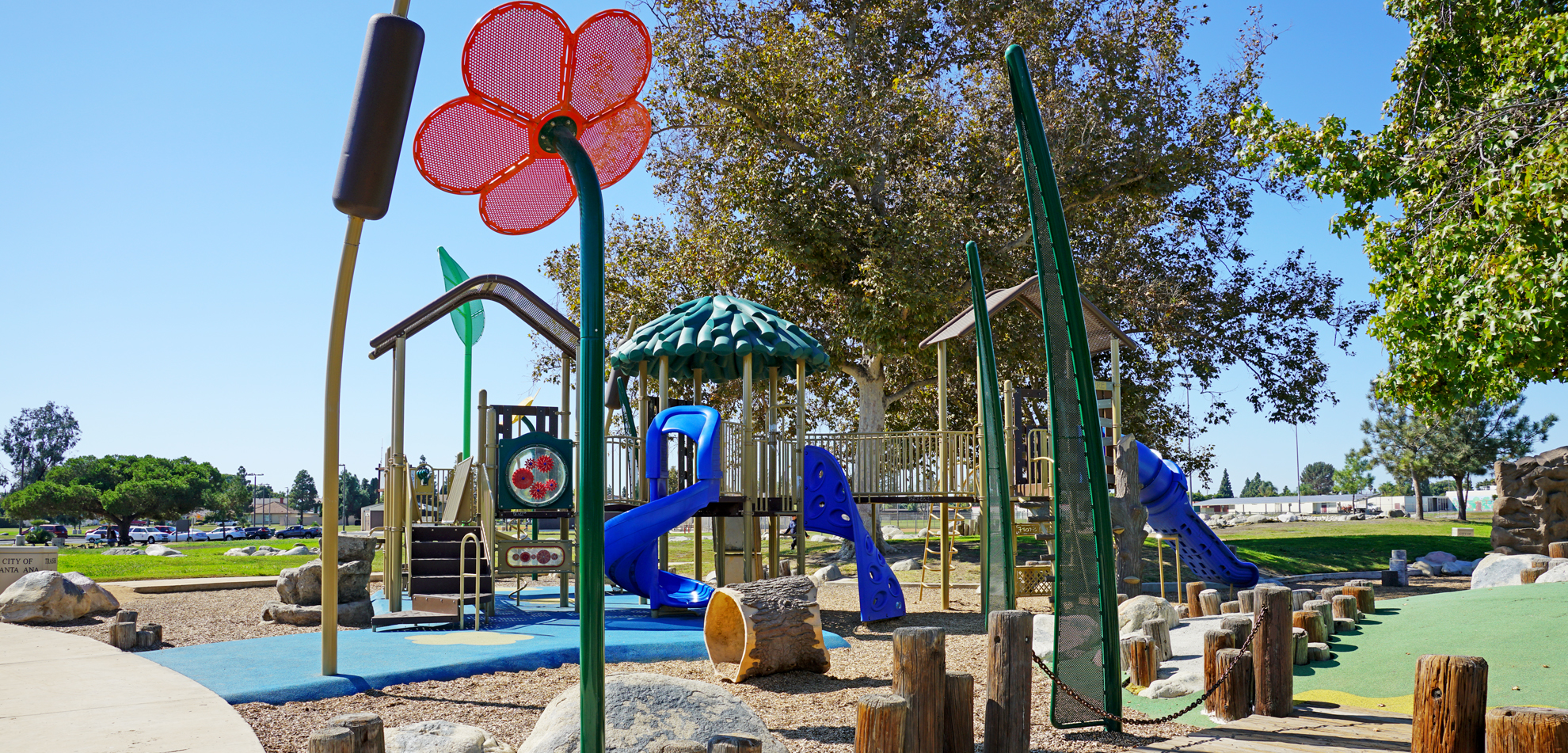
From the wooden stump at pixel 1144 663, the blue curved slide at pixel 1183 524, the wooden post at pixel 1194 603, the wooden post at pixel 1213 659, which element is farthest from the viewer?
the blue curved slide at pixel 1183 524

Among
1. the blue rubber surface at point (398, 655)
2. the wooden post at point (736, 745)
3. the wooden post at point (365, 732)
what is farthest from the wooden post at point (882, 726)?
the blue rubber surface at point (398, 655)

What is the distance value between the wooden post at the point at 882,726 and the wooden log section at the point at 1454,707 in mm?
2182

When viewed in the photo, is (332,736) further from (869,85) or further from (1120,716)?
(869,85)

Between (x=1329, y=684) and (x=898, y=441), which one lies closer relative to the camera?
(x=1329, y=684)

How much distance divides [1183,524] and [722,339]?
8.74 m

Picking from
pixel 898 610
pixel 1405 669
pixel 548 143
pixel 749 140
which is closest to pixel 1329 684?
pixel 1405 669

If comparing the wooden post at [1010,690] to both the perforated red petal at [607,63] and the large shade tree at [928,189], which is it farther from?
the large shade tree at [928,189]

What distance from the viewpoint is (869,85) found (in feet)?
76.5

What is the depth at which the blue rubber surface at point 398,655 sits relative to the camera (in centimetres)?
761

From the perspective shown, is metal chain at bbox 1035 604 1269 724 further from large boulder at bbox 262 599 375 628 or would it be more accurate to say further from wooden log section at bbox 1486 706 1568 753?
large boulder at bbox 262 599 375 628

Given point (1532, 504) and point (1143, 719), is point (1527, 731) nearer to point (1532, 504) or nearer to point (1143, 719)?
point (1143, 719)

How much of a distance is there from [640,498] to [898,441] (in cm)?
419

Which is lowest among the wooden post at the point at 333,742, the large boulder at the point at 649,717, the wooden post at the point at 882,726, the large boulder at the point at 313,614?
the large boulder at the point at 313,614

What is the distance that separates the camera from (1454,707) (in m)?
4.20
